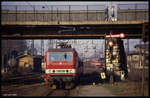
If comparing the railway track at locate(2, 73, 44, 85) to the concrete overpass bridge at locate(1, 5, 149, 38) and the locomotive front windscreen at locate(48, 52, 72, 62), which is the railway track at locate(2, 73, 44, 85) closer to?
the concrete overpass bridge at locate(1, 5, 149, 38)

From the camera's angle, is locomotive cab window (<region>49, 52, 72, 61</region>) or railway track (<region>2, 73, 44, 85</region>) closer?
locomotive cab window (<region>49, 52, 72, 61</region>)


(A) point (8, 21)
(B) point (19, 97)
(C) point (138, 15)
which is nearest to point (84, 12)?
(C) point (138, 15)

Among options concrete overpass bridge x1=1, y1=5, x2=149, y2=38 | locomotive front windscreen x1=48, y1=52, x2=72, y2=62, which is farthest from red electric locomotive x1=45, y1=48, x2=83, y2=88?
concrete overpass bridge x1=1, y1=5, x2=149, y2=38

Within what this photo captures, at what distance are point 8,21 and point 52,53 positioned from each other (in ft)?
23.4

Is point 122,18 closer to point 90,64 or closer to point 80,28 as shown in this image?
point 80,28

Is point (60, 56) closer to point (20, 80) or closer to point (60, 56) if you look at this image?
point (60, 56)

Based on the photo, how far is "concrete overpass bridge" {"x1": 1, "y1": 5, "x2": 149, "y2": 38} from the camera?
2264cm

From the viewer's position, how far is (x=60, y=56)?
1870 cm

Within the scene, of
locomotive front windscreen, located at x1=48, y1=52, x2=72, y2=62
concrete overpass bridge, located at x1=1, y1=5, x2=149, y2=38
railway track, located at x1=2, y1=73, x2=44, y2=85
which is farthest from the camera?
railway track, located at x1=2, y1=73, x2=44, y2=85

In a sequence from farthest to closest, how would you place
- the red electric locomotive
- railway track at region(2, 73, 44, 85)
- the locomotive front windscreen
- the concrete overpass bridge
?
railway track at region(2, 73, 44, 85), the concrete overpass bridge, the locomotive front windscreen, the red electric locomotive

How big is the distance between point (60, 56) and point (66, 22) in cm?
505

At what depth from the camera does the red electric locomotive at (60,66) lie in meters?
18.2

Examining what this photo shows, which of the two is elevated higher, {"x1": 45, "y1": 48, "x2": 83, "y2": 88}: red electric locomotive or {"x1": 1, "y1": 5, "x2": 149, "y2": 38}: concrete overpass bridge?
{"x1": 1, "y1": 5, "x2": 149, "y2": 38}: concrete overpass bridge

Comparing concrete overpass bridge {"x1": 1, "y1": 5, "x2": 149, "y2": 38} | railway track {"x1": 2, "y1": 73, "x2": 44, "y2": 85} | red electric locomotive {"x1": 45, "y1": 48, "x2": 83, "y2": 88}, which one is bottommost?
railway track {"x1": 2, "y1": 73, "x2": 44, "y2": 85}
